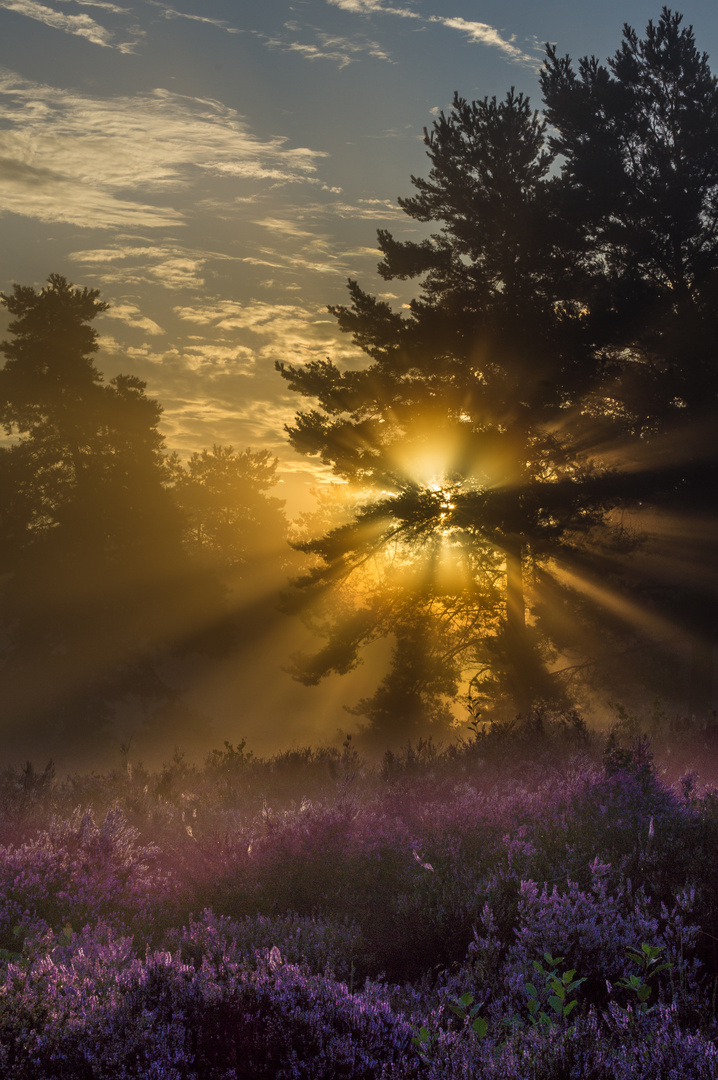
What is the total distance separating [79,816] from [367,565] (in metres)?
16.1

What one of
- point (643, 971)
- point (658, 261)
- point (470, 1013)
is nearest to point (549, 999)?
point (470, 1013)

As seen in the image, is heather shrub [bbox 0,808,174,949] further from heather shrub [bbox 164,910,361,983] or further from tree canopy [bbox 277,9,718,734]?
tree canopy [bbox 277,9,718,734]

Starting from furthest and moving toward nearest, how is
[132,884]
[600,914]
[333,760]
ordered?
[333,760] < [132,884] < [600,914]

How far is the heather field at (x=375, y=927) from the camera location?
2846 millimetres

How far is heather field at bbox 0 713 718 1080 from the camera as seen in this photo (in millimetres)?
2846

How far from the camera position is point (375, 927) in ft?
15.3

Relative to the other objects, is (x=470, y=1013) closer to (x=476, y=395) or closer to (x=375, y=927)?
(x=375, y=927)

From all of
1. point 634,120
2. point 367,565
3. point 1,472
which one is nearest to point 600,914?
point 367,565

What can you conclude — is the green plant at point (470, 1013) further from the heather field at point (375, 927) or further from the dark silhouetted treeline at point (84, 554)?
the dark silhouetted treeline at point (84, 554)

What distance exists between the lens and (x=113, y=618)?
30422 millimetres

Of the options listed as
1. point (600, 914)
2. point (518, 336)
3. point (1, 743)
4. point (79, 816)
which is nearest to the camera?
point (600, 914)

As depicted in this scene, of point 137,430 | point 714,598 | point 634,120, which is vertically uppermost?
point 634,120

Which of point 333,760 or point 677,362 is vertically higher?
point 677,362

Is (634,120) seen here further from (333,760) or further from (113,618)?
(113,618)
